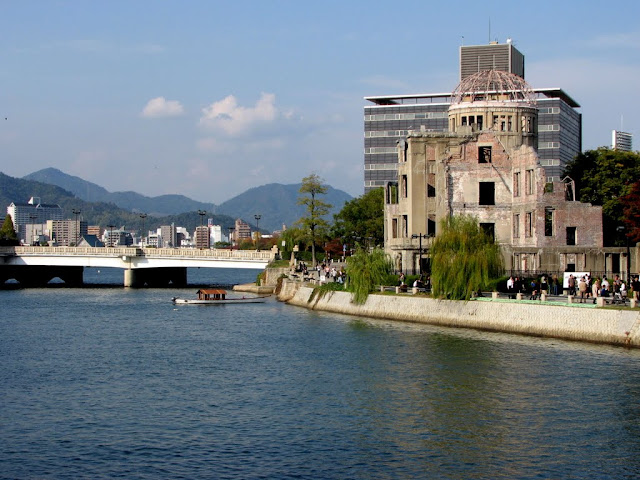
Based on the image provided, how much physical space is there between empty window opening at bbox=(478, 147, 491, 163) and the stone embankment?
20.3m

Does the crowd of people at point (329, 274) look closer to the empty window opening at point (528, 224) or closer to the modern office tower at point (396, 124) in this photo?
the empty window opening at point (528, 224)

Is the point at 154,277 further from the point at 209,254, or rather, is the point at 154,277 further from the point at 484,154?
the point at 484,154

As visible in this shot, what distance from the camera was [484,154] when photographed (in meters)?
94.1

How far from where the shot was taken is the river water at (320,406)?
112ft

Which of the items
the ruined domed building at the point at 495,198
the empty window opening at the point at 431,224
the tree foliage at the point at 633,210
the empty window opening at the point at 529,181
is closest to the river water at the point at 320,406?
the ruined domed building at the point at 495,198

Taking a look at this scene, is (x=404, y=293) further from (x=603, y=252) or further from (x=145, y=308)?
(x=145, y=308)

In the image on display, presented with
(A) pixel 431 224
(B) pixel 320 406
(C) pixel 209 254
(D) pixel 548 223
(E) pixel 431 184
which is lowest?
(B) pixel 320 406

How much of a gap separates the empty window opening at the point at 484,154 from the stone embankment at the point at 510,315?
2025 centimetres

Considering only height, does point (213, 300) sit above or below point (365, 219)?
below

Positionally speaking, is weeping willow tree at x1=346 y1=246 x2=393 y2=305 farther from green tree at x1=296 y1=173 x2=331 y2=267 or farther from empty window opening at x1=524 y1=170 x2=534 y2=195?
green tree at x1=296 y1=173 x2=331 y2=267

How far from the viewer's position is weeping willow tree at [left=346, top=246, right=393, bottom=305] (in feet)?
278

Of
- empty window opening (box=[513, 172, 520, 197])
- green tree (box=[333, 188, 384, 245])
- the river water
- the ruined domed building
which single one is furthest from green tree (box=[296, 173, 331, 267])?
the river water

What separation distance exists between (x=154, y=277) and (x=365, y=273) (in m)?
77.5

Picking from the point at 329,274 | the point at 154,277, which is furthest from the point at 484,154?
the point at 154,277
